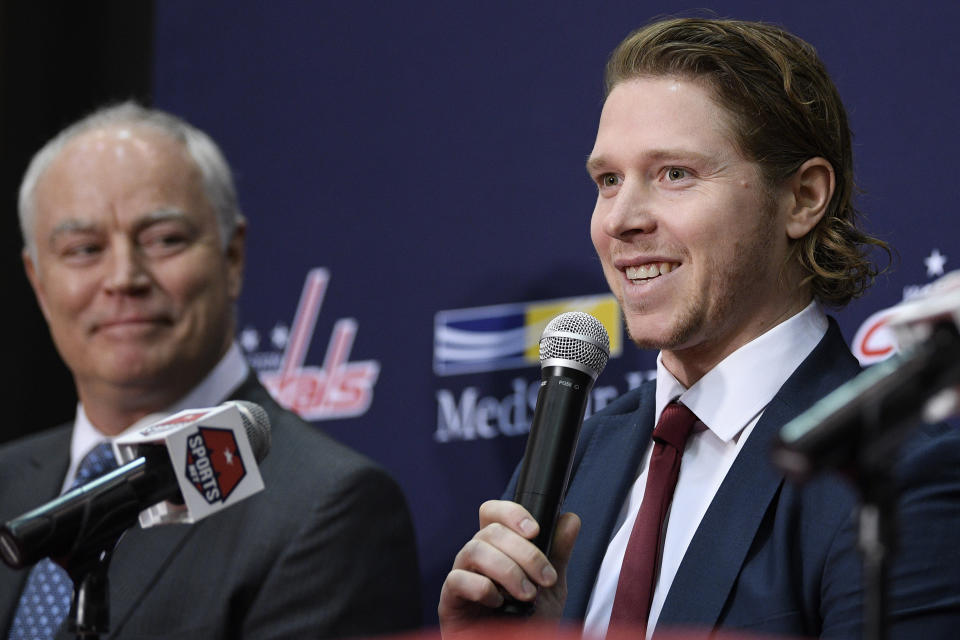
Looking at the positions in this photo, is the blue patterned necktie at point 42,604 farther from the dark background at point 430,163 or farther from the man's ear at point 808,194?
the man's ear at point 808,194

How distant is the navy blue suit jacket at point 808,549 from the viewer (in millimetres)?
1762

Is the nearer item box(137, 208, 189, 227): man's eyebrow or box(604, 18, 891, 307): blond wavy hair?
box(604, 18, 891, 307): blond wavy hair

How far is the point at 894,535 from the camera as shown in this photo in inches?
43.7

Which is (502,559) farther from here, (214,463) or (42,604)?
(42,604)

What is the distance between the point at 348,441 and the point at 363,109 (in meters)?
0.90

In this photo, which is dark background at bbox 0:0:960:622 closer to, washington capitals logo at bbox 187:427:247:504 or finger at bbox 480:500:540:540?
finger at bbox 480:500:540:540

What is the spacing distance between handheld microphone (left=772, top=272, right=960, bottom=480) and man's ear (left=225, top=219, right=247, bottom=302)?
2.30 metres

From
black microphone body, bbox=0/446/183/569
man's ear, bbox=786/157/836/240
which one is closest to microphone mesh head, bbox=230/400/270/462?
black microphone body, bbox=0/446/183/569

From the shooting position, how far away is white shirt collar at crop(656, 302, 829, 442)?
207 centimetres

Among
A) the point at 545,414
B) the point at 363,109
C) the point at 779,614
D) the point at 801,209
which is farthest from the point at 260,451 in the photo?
the point at 363,109

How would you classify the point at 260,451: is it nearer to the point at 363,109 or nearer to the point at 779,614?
the point at 779,614

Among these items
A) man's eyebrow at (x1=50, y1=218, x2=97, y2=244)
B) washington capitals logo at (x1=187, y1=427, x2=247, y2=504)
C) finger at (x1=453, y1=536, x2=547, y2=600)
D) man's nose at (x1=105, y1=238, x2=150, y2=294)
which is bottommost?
finger at (x1=453, y1=536, x2=547, y2=600)

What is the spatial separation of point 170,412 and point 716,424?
5.01 ft

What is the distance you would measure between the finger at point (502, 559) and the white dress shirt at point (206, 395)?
1501 mm
